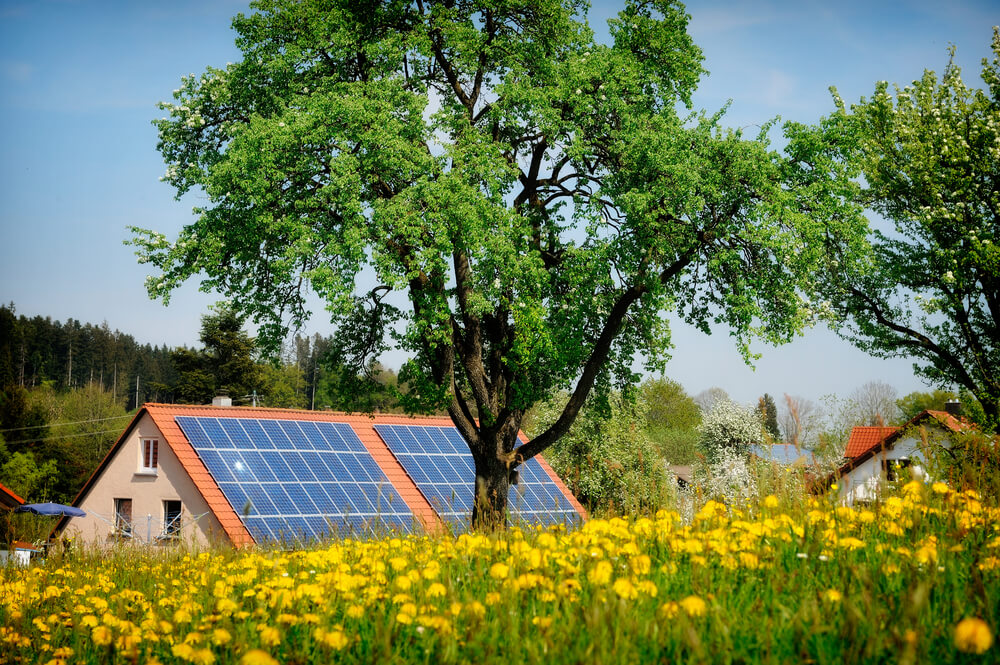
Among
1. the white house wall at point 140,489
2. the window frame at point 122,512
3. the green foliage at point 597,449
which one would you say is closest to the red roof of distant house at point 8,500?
the white house wall at point 140,489

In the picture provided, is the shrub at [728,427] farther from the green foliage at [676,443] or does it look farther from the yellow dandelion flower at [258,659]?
the yellow dandelion flower at [258,659]

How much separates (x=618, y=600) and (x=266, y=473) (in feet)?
72.4

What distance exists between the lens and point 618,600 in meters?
4.00

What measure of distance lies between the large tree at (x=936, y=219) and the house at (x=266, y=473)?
1221 centimetres

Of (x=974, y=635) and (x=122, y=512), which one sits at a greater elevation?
(x=974, y=635)

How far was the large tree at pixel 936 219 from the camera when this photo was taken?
2277 centimetres

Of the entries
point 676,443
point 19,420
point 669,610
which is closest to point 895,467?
point 669,610

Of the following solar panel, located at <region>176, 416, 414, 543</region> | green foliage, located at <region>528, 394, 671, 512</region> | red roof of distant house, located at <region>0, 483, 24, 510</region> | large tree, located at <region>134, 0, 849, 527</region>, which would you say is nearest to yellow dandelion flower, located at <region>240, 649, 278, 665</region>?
large tree, located at <region>134, 0, 849, 527</region>

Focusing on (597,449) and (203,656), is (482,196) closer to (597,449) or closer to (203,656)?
(203,656)

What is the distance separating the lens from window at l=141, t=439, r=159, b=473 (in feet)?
88.1

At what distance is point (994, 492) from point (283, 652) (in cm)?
543

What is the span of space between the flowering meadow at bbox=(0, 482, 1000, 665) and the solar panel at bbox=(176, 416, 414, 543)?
53.9 feet

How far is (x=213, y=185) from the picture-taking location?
15641 mm

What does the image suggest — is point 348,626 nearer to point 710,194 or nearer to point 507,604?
point 507,604
